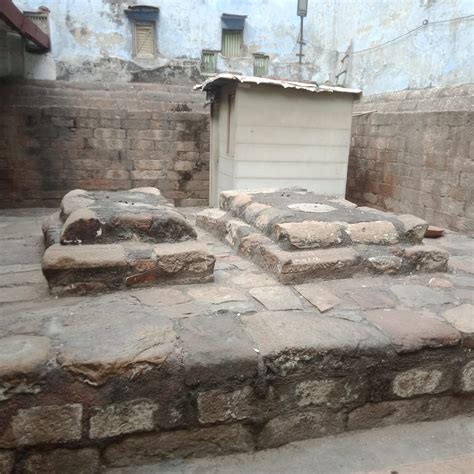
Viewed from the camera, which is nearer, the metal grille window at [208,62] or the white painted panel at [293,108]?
the white painted panel at [293,108]

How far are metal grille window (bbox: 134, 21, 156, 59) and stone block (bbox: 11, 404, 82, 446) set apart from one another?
11.4 metres

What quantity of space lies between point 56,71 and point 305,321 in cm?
1117

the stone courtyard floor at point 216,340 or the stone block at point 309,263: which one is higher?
the stone block at point 309,263

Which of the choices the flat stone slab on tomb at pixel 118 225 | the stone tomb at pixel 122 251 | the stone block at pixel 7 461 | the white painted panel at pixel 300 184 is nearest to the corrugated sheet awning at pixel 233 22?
the white painted panel at pixel 300 184

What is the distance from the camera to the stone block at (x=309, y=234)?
2744 mm

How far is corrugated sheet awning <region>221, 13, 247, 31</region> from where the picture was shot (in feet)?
38.1

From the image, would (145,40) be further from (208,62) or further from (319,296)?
(319,296)

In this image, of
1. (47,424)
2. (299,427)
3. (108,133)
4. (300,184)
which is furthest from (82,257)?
(108,133)

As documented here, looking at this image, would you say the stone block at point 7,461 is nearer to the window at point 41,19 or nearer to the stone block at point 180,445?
the stone block at point 180,445

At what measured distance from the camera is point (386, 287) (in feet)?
8.20

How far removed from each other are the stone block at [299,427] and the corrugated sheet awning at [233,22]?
11904 mm

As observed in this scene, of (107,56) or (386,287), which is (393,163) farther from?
(107,56)

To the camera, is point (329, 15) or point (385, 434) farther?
point (329, 15)

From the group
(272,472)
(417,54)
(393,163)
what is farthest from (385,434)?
(417,54)
